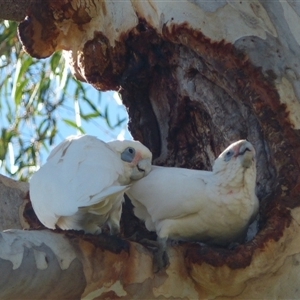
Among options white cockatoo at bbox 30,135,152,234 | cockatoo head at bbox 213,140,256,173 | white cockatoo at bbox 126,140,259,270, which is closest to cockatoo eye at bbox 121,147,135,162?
white cockatoo at bbox 30,135,152,234

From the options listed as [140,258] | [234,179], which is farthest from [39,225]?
[234,179]

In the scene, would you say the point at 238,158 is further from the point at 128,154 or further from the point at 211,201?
the point at 128,154

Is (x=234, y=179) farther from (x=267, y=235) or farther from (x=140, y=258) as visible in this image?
(x=140, y=258)

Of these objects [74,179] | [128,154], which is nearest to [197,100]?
[128,154]

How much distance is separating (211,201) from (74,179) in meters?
0.36

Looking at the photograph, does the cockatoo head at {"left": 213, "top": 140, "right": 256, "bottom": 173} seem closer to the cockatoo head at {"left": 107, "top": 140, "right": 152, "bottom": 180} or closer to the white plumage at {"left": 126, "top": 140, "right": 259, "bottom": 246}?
the white plumage at {"left": 126, "top": 140, "right": 259, "bottom": 246}

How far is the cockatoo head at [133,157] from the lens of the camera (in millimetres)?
2117

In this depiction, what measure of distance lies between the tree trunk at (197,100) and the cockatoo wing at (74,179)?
0.11 m

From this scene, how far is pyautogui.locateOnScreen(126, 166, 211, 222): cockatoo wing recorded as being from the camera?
1.98 metres

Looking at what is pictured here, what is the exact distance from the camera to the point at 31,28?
243 centimetres

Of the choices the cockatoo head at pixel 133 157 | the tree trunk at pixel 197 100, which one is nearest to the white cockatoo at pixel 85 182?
the cockatoo head at pixel 133 157

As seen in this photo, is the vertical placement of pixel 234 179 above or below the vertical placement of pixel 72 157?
above

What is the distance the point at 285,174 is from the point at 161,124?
0.62 m

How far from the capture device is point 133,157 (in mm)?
2135
